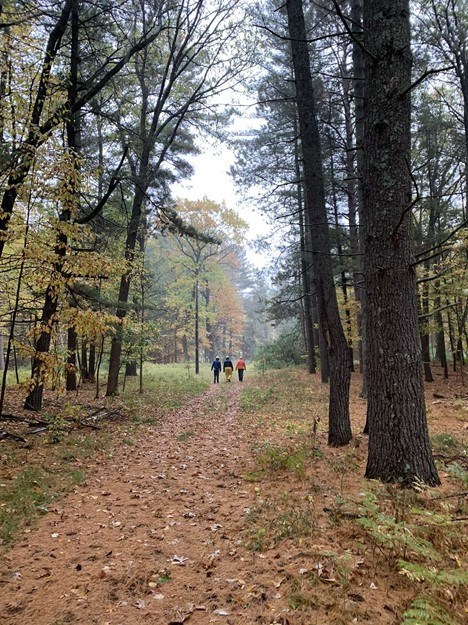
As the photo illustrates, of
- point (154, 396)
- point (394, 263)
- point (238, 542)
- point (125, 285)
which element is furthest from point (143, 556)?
point (154, 396)

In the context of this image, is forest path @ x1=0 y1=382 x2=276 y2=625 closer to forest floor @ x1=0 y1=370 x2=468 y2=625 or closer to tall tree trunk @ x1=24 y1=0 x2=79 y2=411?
forest floor @ x1=0 y1=370 x2=468 y2=625

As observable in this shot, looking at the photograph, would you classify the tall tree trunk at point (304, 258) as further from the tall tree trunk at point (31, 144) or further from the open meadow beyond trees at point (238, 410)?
the tall tree trunk at point (31, 144)

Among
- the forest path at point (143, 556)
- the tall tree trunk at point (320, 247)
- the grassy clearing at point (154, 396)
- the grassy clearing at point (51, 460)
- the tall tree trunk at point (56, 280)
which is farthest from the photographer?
the grassy clearing at point (154, 396)

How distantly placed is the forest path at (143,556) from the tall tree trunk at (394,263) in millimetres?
2013

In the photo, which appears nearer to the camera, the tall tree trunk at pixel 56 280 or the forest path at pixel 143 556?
the forest path at pixel 143 556

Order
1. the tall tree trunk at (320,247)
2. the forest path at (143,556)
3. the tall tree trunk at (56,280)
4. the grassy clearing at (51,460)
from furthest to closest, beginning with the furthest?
the tall tree trunk at (56,280) < the tall tree trunk at (320,247) < the grassy clearing at (51,460) < the forest path at (143,556)

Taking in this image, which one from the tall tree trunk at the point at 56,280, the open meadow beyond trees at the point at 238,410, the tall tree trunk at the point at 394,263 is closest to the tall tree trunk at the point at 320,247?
the open meadow beyond trees at the point at 238,410

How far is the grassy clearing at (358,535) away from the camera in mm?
2402

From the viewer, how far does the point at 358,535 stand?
3332mm

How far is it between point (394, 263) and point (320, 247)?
8.98ft

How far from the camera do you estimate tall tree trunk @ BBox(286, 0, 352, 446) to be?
6.36 m

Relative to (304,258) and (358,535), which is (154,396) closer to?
(304,258)

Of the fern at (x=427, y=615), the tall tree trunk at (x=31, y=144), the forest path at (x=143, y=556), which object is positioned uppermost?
the tall tree trunk at (x=31, y=144)

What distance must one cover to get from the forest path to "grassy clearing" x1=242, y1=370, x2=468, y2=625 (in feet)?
0.94
